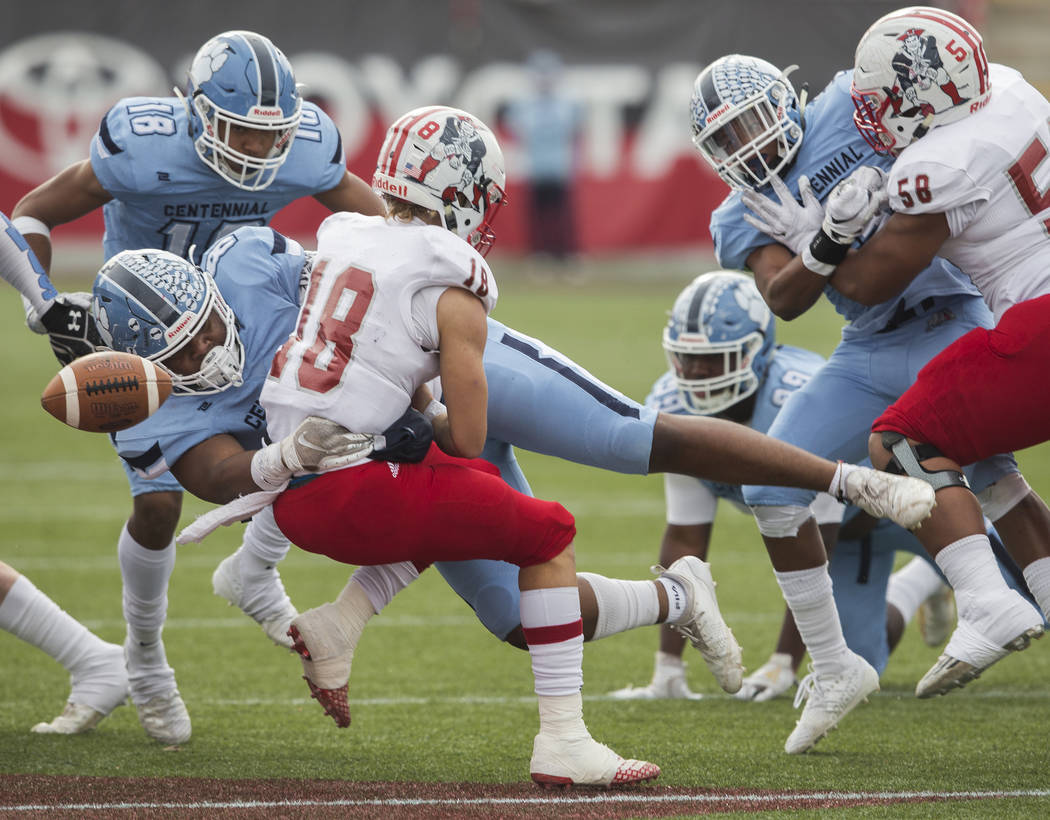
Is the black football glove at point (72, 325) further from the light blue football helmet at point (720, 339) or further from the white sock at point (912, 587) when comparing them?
the white sock at point (912, 587)

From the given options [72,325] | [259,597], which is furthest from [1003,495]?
[72,325]

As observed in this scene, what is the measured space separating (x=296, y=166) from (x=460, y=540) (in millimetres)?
1727

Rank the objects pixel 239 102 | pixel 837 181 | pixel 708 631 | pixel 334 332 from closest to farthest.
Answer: pixel 334 332, pixel 708 631, pixel 837 181, pixel 239 102

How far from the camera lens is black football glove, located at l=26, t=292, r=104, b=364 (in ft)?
13.0

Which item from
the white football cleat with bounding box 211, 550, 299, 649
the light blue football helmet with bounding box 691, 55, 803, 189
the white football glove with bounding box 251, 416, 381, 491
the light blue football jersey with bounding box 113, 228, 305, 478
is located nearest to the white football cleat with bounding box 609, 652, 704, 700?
the white football cleat with bounding box 211, 550, 299, 649

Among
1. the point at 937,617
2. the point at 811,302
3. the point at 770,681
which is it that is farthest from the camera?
the point at 937,617

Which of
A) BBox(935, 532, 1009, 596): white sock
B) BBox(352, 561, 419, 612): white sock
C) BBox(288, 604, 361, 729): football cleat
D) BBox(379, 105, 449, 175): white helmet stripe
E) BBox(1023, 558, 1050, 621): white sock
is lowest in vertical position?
BBox(288, 604, 361, 729): football cleat

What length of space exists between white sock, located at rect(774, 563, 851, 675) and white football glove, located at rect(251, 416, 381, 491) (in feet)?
4.76

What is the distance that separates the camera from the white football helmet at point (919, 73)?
3.70 metres

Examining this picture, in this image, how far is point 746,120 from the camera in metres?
4.14

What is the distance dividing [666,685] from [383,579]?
1.52 meters

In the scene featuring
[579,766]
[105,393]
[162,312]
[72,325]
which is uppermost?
[162,312]

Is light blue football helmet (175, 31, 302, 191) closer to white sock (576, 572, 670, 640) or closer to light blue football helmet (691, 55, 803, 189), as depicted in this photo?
light blue football helmet (691, 55, 803, 189)

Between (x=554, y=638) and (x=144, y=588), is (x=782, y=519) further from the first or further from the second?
(x=144, y=588)
